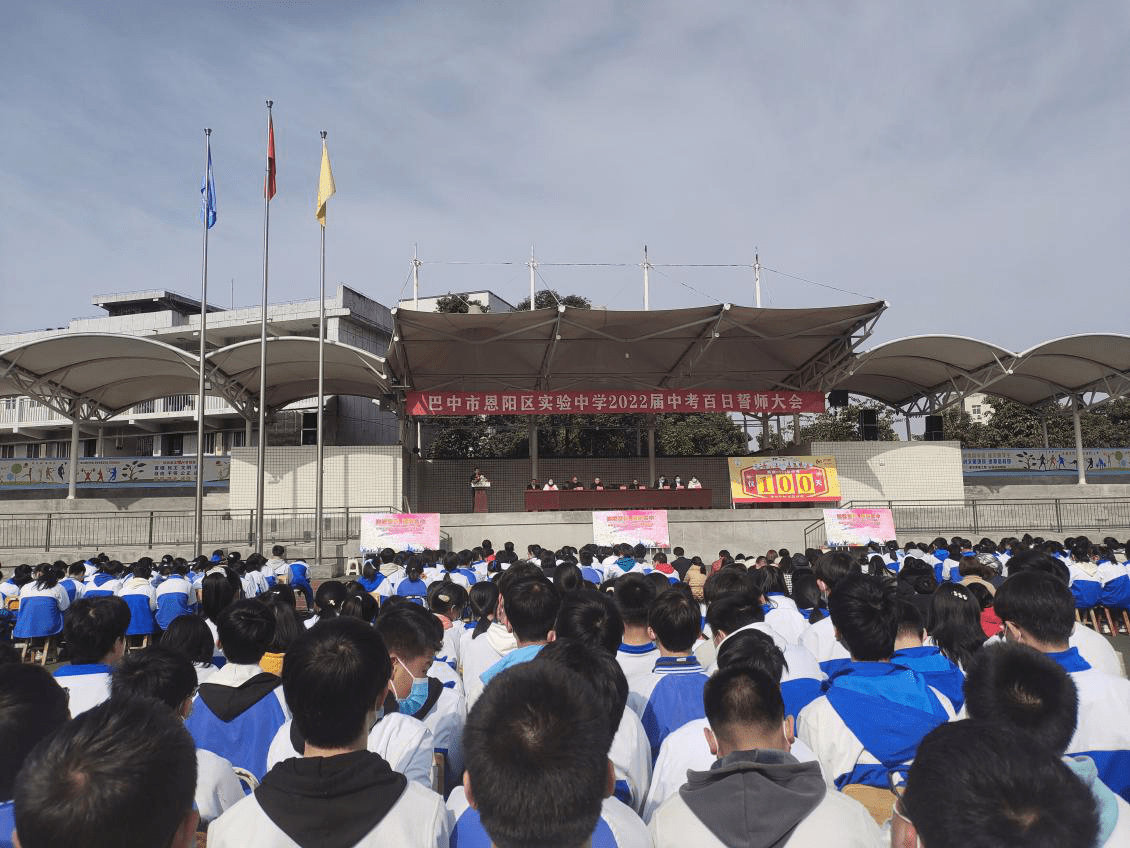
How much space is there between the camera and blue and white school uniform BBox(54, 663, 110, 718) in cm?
323

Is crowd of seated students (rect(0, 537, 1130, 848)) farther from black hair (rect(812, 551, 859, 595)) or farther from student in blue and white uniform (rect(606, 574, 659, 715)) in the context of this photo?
black hair (rect(812, 551, 859, 595))

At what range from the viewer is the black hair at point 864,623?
3197 mm

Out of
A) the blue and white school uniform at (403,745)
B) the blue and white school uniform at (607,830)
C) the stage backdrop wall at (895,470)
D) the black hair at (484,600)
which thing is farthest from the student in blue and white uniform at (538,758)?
the stage backdrop wall at (895,470)

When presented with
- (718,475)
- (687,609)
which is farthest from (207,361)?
(687,609)

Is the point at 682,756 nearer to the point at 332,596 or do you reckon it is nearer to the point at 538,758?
the point at 538,758

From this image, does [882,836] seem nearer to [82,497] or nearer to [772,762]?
[772,762]

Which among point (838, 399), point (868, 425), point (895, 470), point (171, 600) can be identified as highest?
point (838, 399)

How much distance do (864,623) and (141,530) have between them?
18717mm

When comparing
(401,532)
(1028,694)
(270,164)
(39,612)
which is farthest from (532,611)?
(270,164)

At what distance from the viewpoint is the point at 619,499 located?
21.2 m

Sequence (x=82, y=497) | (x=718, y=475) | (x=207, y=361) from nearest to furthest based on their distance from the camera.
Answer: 1. (x=207, y=361)
2. (x=82, y=497)
3. (x=718, y=475)

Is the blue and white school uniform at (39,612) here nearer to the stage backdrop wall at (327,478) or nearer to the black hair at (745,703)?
the black hair at (745,703)

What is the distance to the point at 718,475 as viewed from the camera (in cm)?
2641

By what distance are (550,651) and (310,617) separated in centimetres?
394
